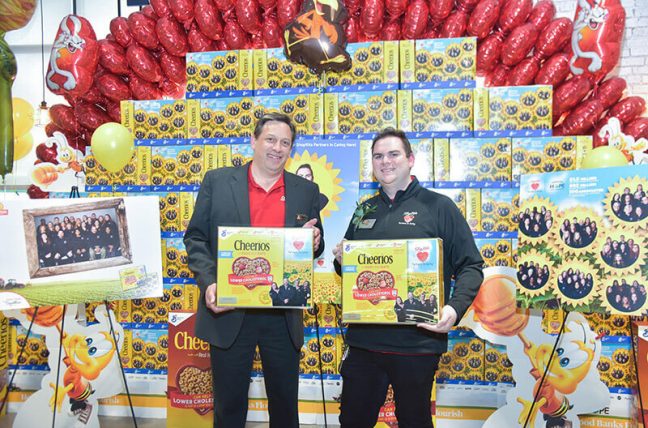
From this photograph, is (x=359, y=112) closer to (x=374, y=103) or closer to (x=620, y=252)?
(x=374, y=103)

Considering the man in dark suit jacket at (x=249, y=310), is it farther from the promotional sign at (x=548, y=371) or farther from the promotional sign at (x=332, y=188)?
the promotional sign at (x=548, y=371)

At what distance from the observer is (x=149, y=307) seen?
3969 millimetres

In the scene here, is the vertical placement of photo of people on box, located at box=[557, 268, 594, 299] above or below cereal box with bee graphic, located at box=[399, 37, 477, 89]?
below

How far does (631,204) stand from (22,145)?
16.8ft

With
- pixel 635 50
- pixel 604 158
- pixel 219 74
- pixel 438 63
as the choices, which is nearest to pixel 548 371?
pixel 604 158

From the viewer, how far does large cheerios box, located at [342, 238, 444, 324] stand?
6.85ft

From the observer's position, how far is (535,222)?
2596mm

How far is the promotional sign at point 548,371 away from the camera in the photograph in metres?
3.24

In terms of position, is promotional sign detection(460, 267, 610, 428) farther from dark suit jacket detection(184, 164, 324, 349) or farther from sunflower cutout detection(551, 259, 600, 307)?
dark suit jacket detection(184, 164, 324, 349)

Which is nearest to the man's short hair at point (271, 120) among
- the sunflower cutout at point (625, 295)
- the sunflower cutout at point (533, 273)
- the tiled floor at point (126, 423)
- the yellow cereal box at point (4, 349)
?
the sunflower cutout at point (533, 273)

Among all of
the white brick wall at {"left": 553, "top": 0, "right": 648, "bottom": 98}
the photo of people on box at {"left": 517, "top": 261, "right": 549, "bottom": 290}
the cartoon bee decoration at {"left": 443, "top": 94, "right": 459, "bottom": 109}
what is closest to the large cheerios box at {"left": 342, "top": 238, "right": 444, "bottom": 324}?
the photo of people on box at {"left": 517, "top": 261, "right": 549, "bottom": 290}

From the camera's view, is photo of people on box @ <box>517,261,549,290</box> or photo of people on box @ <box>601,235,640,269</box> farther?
photo of people on box @ <box>517,261,549,290</box>

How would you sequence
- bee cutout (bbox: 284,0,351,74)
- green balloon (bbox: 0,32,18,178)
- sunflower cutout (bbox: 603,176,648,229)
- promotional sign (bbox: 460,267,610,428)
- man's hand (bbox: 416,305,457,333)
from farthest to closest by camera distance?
green balloon (bbox: 0,32,18,178) < bee cutout (bbox: 284,0,351,74) < promotional sign (bbox: 460,267,610,428) < sunflower cutout (bbox: 603,176,648,229) < man's hand (bbox: 416,305,457,333)

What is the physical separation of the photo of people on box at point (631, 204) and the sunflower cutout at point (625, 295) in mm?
257
